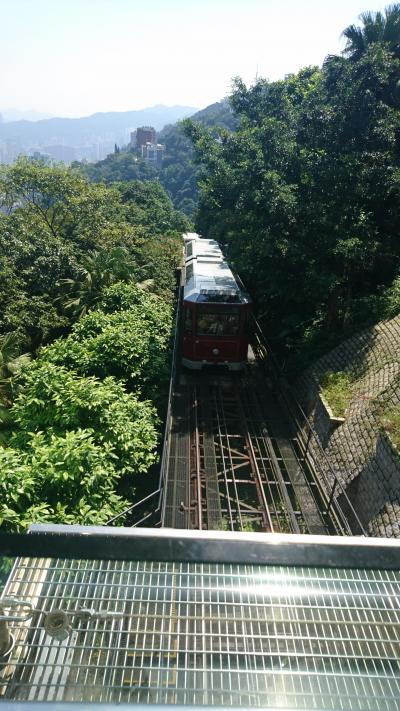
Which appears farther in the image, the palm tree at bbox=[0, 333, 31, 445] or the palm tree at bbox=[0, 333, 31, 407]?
the palm tree at bbox=[0, 333, 31, 407]

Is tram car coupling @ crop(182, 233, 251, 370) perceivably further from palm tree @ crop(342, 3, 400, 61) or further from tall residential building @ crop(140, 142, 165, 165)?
tall residential building @ crop(140, 142, 165, 165)

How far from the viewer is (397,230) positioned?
13.7 meters

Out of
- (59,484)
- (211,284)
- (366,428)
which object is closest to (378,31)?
(211,284)

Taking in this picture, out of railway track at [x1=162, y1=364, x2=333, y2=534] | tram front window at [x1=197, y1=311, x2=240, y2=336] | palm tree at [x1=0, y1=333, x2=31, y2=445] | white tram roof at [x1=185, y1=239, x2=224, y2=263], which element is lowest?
railway track at [x1=162, y1=364, x2=333, y2=534]

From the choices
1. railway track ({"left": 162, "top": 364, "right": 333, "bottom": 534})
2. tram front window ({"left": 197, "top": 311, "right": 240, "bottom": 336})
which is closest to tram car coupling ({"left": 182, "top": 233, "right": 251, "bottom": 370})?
tram front window ({"left": 197, "top": 311, "right": 240, "bottom": 336})

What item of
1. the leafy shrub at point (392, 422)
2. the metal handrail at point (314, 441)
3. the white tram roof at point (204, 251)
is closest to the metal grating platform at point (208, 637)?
the metal handrail at point (314, 441)

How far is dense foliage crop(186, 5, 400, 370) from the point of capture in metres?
12.2

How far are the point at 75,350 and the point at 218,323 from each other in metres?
3.89

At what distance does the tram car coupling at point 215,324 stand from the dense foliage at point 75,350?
0.95 m

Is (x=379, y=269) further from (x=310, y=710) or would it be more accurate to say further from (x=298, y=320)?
(x=310, y=710)

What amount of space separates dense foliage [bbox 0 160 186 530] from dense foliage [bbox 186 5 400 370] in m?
4.40

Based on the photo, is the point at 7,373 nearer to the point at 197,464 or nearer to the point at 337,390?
the point at 197,464

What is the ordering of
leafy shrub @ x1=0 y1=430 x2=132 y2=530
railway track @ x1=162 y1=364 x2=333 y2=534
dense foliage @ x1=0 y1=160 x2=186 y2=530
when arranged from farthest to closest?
railway track @ x1=162 y1=364 x2=333 y2=534 → dense foliage @ x1=0 y1=160 x2=186 y2=530 → leafy shrub @ x1=0 y1=430 x2=132 y2=530

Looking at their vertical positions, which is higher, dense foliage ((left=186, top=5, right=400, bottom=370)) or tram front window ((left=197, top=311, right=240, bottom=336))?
dense foliage ((left=186, top=5, right=400, bottom=370))
